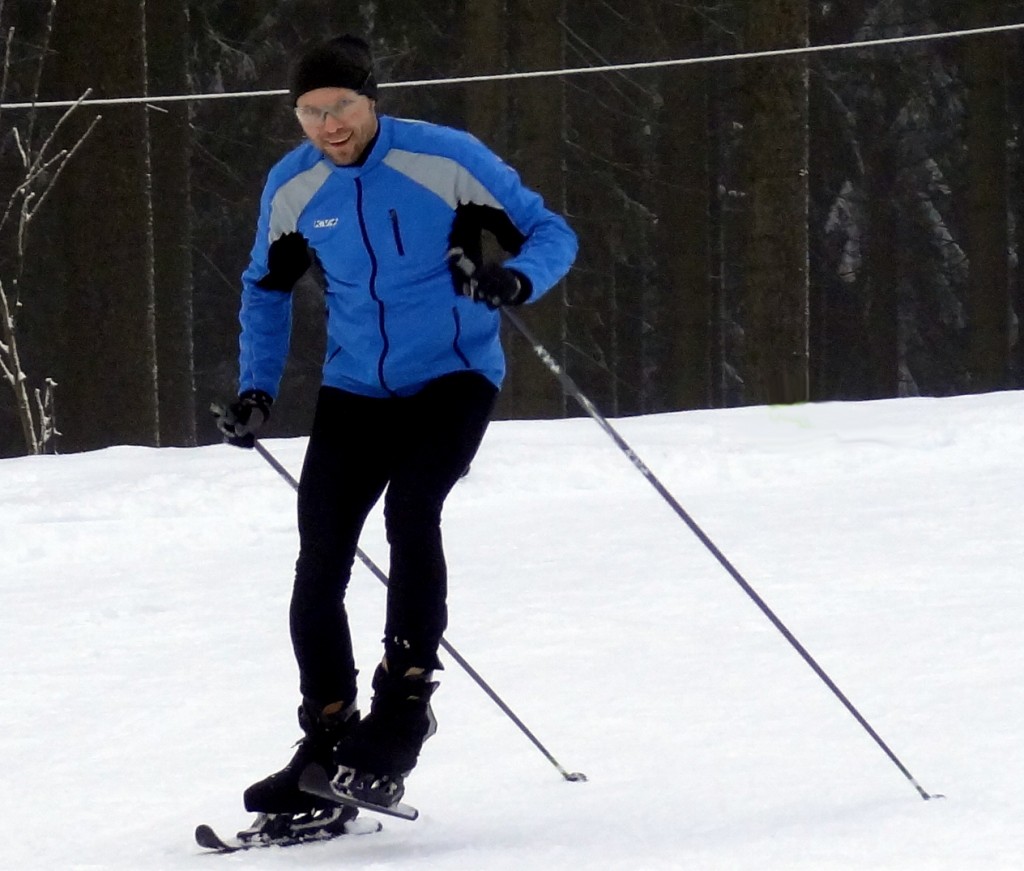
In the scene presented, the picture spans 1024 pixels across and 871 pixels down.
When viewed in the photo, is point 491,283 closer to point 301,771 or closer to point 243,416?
point 243,416

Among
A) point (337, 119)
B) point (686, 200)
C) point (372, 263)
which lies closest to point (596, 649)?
point (372, 263)

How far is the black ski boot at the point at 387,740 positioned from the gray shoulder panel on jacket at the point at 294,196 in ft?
3.19

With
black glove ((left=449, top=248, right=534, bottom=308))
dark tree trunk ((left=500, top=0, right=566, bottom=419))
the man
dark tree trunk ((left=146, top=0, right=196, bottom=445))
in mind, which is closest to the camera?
black glove ((left=449, top=248, right=534, bottom=308))

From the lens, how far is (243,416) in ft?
12.1

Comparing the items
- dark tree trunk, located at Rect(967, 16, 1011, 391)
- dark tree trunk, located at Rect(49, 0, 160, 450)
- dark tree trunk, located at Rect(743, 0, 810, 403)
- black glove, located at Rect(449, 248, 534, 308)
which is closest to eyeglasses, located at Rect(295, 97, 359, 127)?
black glove, located at Rect(449, 248, 534, 308)

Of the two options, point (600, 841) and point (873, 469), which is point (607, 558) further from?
point (600, 841)

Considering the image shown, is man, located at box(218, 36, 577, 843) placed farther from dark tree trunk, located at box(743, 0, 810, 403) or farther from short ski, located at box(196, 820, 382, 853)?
dark tree trunk, located at box(743, 0, 810, 403)

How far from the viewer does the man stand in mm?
3400

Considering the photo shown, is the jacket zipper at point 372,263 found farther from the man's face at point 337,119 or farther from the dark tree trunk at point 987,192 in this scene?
the dark tree trunk at point 987,192

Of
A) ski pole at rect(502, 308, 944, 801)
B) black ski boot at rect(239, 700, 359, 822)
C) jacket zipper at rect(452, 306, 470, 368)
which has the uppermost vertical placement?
jacket zipper at rect(452, 306, 470, 368)

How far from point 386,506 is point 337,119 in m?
0.81

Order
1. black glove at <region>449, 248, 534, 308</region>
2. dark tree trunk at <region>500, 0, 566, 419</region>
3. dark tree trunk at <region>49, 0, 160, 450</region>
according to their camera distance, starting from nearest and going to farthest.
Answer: black glove at <region>449, 248, 534, 308</region>
dark tree trunk at <region>49, 0, 160, 450</region>
dark tree trunk at <region>500, 0, 566, 419</region>

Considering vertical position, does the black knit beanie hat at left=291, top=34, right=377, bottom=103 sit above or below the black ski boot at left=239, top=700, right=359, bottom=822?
above

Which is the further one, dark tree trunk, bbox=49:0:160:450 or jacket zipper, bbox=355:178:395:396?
dark tree trunk, bbox=49:0:160:450
